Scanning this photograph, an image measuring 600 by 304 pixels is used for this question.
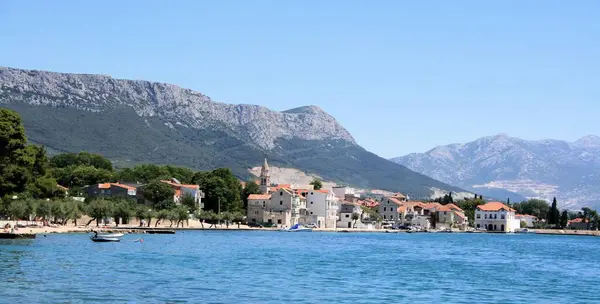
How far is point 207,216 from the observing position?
140m

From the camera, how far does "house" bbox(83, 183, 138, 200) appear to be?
465 ft

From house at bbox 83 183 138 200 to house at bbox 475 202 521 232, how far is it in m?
89.0

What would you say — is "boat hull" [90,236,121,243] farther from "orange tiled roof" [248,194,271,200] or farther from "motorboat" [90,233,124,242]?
"orange tiled roof" [248,194,271,200]

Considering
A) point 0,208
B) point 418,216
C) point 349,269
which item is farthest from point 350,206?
point 349,269

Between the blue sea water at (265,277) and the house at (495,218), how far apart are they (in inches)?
4669

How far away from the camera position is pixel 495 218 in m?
196

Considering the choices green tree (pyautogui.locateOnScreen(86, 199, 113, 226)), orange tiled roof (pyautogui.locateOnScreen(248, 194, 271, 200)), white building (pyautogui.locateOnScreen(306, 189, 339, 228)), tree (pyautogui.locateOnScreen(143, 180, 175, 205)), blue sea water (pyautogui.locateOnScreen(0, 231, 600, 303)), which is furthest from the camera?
white building (pyautogui.locateOnScreen(306, 189, 339, 228))

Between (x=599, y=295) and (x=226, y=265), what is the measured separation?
24.8m

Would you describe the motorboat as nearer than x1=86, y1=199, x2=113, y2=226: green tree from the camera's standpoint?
Yes

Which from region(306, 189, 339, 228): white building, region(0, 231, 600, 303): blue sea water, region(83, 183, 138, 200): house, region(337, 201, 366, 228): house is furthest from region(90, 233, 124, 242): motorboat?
region(337, 201, 366, 228): house

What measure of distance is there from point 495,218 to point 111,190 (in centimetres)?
9416

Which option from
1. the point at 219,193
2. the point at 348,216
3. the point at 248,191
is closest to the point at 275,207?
the point at 219,193

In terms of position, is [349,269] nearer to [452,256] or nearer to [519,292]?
[519,292]

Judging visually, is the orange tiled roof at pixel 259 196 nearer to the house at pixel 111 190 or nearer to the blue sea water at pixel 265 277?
the house at pixel 111 190
